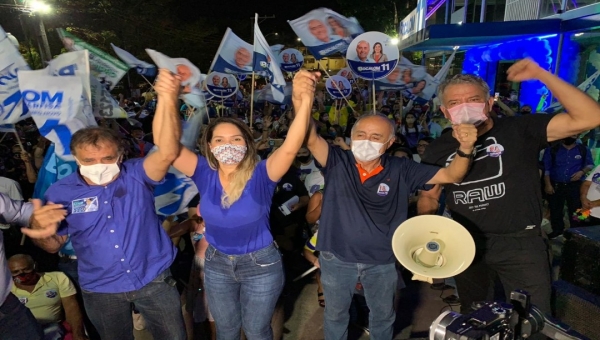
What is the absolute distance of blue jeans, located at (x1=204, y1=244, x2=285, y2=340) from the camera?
2.41 meters

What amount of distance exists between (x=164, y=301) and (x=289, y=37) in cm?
5776

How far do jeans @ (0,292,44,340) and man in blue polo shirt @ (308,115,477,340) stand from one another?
70.4 inches

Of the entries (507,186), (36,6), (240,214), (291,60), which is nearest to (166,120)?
(240,214)

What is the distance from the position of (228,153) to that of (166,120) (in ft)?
1.32

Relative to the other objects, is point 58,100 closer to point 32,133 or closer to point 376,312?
point 376,312

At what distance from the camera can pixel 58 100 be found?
371 centimetres

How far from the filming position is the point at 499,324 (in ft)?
4.08

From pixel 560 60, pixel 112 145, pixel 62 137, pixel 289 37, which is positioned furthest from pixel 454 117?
pixel 289 37

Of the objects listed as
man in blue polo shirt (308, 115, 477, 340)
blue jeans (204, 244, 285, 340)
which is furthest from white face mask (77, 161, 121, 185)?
man in blue polo shirt (308, 115, 477, 340)

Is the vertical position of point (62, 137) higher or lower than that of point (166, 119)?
lower

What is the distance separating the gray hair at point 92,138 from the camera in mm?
2395

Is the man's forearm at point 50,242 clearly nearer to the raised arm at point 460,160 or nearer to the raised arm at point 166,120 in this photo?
the raised arm at point 166,120

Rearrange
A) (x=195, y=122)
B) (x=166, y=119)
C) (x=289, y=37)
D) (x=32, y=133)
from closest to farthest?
(x=166, y=119), (x=195, y=122), (x=32, y=133), (x=289, y=37)

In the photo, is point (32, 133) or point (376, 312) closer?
point (376, 312)
